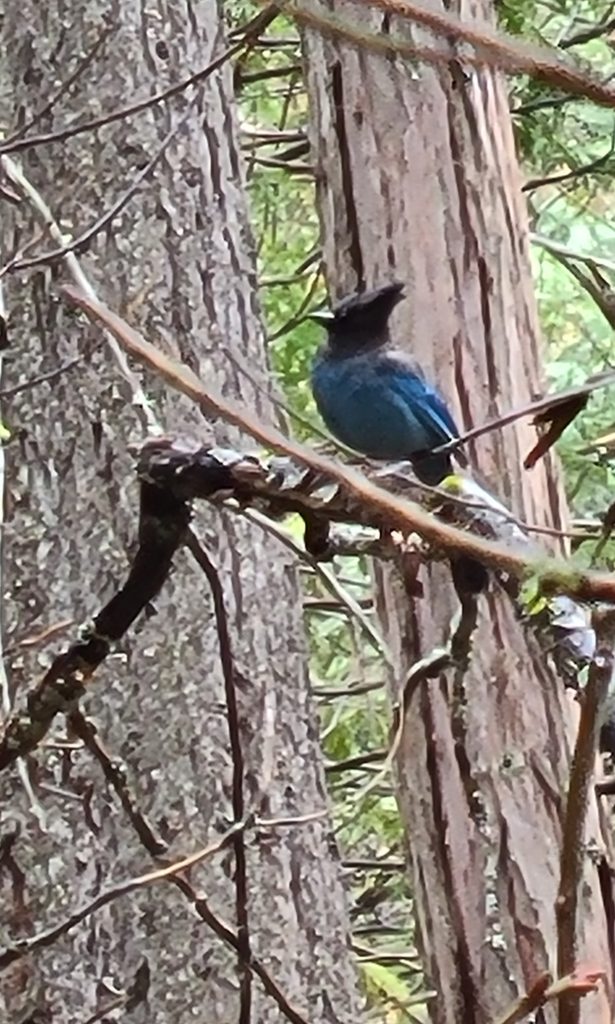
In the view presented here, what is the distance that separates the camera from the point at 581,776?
476mm

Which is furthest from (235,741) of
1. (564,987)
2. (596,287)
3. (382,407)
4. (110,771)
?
(382,407)

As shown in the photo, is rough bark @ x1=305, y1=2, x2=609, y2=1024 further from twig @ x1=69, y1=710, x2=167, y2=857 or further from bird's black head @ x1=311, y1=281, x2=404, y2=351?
twig @ x1=69, y1=710, x2=167, y2=857

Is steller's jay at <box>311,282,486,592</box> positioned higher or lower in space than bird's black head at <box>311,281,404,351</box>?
lower

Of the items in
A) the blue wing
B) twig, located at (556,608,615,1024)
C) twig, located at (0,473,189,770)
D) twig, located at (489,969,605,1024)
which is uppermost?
the blue wing

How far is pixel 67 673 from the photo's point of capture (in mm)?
1190

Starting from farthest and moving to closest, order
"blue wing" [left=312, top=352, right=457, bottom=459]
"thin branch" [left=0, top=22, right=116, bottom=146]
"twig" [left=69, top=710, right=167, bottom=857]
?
"blue wing" [left=312, top=352, right=457, bottom=459] < "thin branch" [left=0, top=22, right=116, bottom=146] < "twig" [left=69, top=710, right=167, bottom=857]

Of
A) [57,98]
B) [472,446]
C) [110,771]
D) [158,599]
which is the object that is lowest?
[110,771]

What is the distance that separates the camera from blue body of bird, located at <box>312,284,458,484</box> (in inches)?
93.0

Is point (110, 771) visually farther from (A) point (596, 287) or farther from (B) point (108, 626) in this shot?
(A) point (596, 287)

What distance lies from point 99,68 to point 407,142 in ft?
2.16

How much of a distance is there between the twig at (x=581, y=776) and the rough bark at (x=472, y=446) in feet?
6.01

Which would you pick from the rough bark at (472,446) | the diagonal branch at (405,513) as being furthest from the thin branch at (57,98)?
the diagonal branch at (405,513)

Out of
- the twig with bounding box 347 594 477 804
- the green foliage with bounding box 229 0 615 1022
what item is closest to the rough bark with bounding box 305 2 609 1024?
the green foliage with bounding box 229 0 615 1022

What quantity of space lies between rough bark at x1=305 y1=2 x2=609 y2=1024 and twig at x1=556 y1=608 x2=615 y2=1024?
1.83 meters
